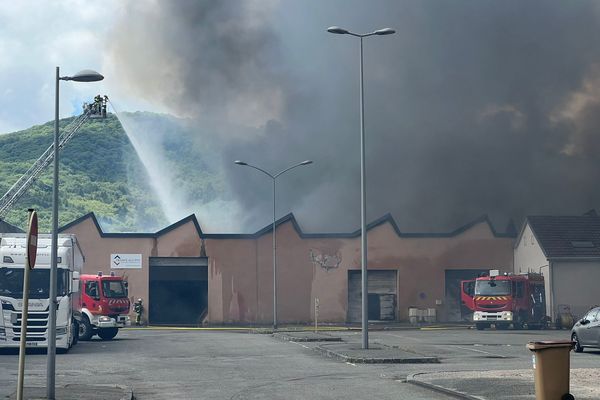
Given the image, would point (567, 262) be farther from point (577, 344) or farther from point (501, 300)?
point (577, 344)

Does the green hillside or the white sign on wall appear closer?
the white sign on wall

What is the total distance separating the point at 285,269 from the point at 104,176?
113967mm

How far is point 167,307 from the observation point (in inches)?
2309

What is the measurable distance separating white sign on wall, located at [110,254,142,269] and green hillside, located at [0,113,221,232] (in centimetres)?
7818

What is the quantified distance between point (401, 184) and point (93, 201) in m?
97.0

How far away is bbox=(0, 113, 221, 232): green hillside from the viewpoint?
14550 cm

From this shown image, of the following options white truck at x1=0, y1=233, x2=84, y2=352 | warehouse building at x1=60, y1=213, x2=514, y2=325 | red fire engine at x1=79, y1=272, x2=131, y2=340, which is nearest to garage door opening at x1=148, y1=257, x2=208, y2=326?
warehouse building at x1=60, y1=213, x2=514, y2=325

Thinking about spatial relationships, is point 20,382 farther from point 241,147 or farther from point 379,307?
point 241,147

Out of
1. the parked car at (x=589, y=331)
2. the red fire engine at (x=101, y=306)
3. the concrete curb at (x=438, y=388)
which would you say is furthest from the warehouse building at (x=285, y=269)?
the concrete curb at (x=438, y=388)

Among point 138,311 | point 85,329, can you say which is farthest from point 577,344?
point 138,311

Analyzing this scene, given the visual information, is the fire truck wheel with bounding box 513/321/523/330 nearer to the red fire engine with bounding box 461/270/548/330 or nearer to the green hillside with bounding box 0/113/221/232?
the red fire engine with bounding box 461/270/548/330

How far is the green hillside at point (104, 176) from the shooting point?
146 metres

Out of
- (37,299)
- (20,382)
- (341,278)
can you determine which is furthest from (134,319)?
(20,382)

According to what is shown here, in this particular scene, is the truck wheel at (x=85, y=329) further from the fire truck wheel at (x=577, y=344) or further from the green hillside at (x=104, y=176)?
the green hillside at (x=104, y=176)
